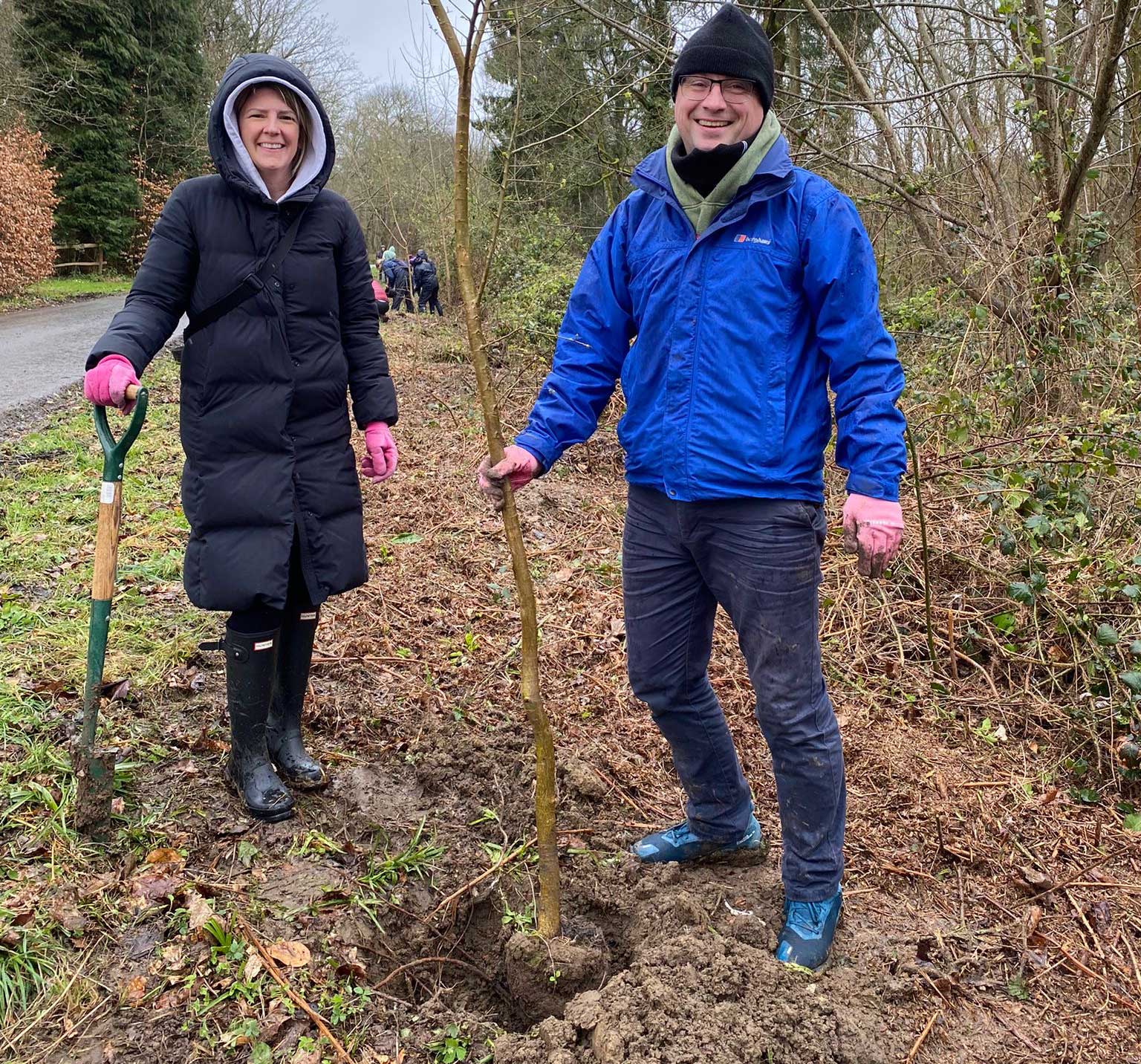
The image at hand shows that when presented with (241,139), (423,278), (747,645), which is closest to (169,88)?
(423,278)

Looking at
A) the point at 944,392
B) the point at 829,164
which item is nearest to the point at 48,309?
the point at 829,164

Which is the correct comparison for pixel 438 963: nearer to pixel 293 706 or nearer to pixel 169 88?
pixel 293 706

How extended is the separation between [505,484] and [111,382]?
1.11 meters

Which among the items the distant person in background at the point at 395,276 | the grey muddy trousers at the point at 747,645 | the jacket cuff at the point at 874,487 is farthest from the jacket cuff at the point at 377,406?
the distant person in background at the point at 395,276

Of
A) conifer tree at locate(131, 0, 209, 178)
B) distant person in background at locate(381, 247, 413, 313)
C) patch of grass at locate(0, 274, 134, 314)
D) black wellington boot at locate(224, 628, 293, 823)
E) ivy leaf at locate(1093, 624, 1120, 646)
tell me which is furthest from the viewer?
conifer tree at locate(131, 0, 209, 178)

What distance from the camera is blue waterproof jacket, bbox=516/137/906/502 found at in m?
2.15

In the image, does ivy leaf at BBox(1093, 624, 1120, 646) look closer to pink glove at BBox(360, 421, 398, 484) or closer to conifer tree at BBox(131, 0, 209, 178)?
pink glove at BBox(360, 421, 398, 484)

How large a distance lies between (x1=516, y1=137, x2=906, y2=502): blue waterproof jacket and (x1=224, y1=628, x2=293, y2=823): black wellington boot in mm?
1336

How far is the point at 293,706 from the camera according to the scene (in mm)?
3096

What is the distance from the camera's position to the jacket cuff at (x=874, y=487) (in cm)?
215

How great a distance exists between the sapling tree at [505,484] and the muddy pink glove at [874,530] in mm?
824

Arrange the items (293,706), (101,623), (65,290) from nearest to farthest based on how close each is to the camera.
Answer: (101,623)
(293,706)
(65,290)

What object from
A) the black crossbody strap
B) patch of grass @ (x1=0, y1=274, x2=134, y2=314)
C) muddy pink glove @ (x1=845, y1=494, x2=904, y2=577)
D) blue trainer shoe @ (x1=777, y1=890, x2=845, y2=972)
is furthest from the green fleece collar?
patch of grass @ (x1=0, y1=274, x2=134, y2=314)

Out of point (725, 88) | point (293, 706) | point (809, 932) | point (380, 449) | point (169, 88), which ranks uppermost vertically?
point (169, 88)
